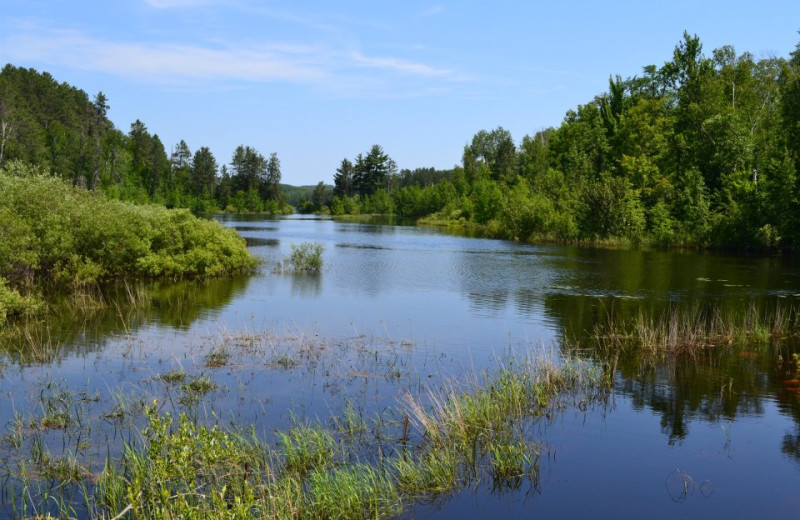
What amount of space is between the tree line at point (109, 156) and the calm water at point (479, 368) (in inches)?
1689

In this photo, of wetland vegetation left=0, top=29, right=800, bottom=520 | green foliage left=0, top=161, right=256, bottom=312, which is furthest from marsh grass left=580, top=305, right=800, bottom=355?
green foliage left=0, top=161, right=256, bottom=312

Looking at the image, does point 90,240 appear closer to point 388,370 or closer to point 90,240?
point 90,240

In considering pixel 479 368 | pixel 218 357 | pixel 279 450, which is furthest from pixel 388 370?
pixel 279 450

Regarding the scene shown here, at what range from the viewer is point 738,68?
75750 millimetres

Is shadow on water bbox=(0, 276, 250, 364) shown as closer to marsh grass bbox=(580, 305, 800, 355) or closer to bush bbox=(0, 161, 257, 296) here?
bush bbox=(0, 161, 257, 296)

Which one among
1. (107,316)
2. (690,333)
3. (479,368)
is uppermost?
(690,333)

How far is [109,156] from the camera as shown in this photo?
4919 inches

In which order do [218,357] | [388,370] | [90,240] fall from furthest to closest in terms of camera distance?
1. [90,240]
2. [218,357]
3. [388,370]

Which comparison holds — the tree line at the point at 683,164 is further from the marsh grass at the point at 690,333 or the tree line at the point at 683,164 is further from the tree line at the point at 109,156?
the tree line at the point at 109,156

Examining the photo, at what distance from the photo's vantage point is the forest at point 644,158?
207 ft

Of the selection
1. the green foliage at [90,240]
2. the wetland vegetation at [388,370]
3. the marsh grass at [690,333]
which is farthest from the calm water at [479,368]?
the green foliage at [90,240]

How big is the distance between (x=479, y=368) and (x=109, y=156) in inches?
4792

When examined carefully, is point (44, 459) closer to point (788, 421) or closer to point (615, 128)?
point (788, 421)

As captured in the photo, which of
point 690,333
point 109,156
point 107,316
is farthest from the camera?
point 109,156
